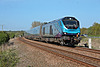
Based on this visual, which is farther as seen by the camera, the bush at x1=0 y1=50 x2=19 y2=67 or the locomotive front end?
the locomotive front end

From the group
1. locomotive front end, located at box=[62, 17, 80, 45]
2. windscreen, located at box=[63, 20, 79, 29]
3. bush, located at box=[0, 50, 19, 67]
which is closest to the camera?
bush, located at box=[0, 50, 19, 67]

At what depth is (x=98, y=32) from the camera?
209ft

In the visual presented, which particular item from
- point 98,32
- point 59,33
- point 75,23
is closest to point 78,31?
point 75,23

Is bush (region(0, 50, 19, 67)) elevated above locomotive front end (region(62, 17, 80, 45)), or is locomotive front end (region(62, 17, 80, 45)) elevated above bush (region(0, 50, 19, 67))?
locomotive front end (region(62, 17, 80, 45))

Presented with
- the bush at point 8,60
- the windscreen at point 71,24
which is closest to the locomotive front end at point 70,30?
the windscreen at point 71,24

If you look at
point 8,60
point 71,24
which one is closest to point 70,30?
point 71,24

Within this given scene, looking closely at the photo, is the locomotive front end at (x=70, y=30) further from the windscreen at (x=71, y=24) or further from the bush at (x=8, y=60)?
the bush at (x=8, y=60)

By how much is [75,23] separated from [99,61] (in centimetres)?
731

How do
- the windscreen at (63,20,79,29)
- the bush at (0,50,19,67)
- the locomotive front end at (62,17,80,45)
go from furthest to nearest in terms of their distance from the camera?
the windscreen at (63,20,79,29) → the locomotive front end at (62,17,80,45) → the bush at (0,50,19,67)

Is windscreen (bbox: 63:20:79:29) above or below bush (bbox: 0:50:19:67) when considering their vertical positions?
above

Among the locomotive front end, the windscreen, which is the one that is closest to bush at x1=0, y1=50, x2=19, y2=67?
the locomotive front end

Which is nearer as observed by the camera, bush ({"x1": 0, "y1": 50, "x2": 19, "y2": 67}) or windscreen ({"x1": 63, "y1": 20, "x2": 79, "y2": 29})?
bush ({"x1": 0, "y1": 50, "x2": 19, "y2": 67})

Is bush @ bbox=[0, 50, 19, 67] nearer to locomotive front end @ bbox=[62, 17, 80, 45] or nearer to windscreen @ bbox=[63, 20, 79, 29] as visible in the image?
locomotive front end @ bbox=[62, 17, 80, 45]

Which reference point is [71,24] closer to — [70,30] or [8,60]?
[70,30]
